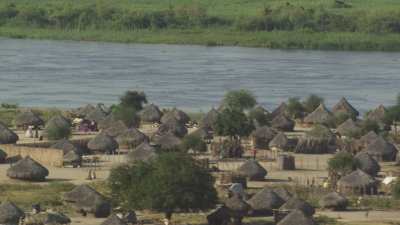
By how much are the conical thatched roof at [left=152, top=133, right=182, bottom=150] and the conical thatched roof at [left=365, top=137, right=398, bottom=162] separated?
582cm

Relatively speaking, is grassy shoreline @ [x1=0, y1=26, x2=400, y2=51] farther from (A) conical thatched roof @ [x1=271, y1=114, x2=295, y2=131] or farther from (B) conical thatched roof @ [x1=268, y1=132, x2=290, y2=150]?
(B) conical thatched roof @ [x1=268, y1=132, x2=290, y2=150]

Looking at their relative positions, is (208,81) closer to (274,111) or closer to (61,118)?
(274,111)

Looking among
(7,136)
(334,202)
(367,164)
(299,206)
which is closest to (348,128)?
(367,164)

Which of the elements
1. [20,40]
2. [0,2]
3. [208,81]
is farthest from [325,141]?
[0,2]

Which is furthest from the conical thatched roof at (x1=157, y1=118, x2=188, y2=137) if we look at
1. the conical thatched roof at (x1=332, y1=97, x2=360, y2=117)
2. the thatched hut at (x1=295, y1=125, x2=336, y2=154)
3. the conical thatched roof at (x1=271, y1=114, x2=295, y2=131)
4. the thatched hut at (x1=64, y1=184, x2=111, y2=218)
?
the thatched hut at (x1=64, y1=184, x2=111, y2=218)

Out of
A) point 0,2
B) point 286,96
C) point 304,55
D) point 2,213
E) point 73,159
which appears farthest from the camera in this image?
point 0,2

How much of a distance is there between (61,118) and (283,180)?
425 inches

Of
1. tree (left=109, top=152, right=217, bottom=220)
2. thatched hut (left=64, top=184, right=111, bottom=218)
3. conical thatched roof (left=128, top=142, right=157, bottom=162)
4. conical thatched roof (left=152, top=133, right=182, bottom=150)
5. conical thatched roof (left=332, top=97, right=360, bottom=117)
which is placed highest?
tree (left=109, top=152, right=217, bottom=220)

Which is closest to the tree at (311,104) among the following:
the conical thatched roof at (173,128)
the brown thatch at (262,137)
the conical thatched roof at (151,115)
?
the conical thatched roof at (151,115)

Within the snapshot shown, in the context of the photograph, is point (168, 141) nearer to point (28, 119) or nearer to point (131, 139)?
point (131, 139)

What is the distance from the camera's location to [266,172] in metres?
41.9

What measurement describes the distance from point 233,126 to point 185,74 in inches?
999

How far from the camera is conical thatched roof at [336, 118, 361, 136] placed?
49763 millimetres

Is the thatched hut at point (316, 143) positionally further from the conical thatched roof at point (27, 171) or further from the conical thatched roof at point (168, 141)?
the conical thatched roof at point (27, 171)
